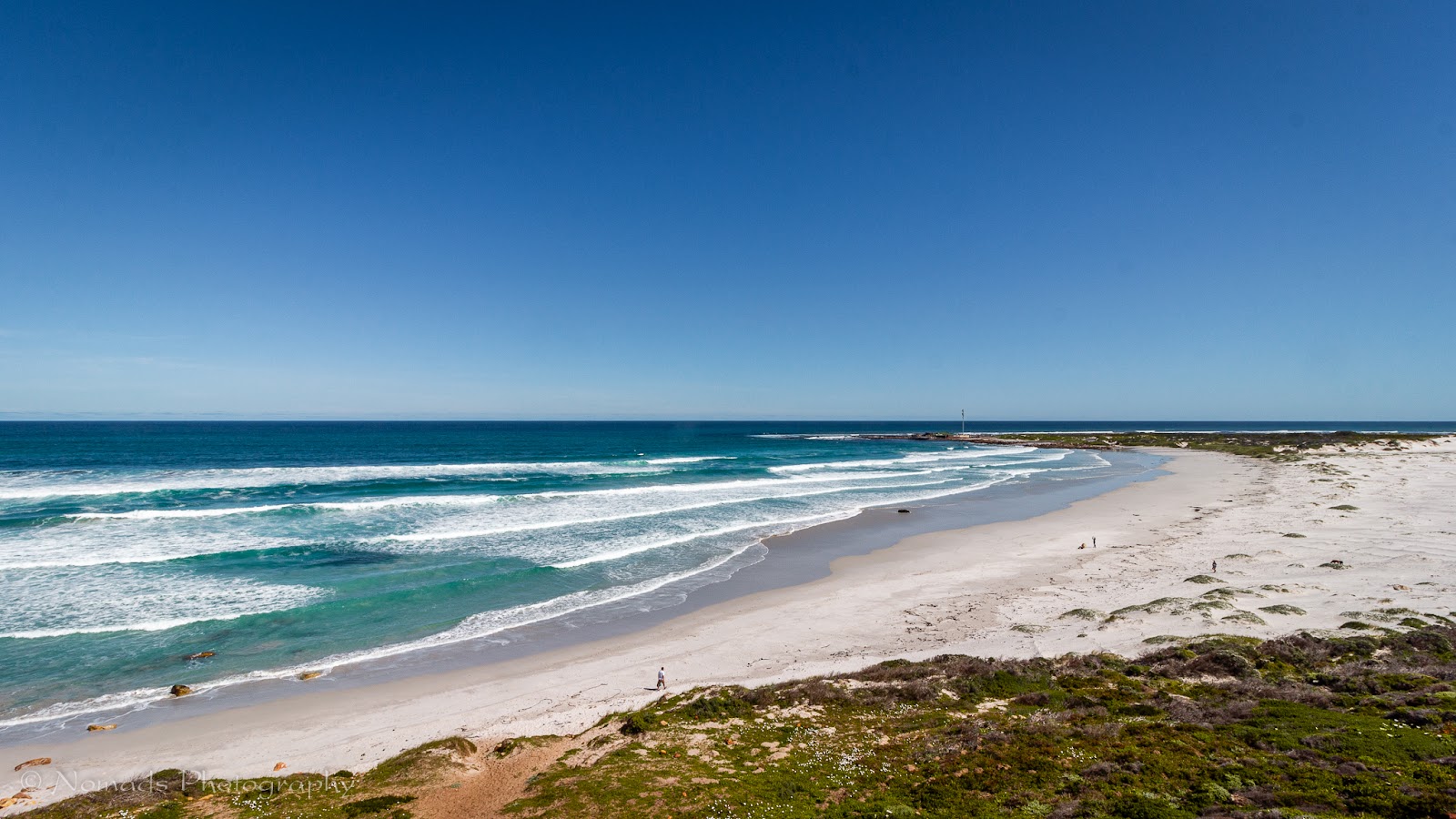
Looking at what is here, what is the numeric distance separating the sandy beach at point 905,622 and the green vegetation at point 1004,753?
1.82m

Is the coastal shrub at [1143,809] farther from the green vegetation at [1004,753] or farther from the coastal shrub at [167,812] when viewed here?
the coastal shrub at [167,812]

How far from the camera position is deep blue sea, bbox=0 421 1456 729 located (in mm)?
14758

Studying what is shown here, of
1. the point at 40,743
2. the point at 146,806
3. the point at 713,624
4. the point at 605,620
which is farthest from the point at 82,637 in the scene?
the point at 713,624

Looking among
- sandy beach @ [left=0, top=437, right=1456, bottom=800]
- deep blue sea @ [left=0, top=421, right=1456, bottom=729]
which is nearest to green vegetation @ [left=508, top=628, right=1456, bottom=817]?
sandy beach @ [left=0, top=437, right=1456, bottom=800]

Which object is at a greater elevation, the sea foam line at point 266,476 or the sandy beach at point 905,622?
the sea foam line at point 266,476

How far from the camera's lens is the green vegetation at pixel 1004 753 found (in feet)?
22.4

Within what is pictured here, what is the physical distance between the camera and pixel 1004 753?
8219 millimetres

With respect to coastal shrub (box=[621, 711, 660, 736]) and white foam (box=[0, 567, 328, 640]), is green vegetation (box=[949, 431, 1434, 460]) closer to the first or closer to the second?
coastal shrub (box=[621, 711, 660, 736])

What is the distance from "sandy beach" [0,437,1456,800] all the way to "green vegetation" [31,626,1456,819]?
182 centimetres

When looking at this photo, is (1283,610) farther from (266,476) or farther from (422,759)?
(266,476)

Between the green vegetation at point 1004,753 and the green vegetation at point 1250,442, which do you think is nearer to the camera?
the green vegetation at point 1004,753

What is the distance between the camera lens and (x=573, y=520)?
3177 centimetres

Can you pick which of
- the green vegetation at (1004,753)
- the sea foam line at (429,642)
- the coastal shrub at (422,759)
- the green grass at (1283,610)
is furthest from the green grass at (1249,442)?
the coastal shrub at (422,759)

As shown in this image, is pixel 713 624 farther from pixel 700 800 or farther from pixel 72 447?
pixel 72 447
